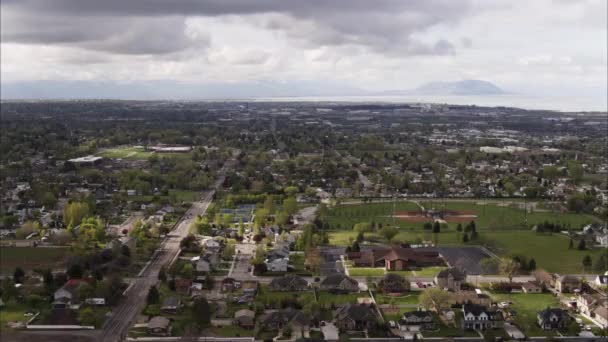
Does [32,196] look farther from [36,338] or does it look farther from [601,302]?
[601,302]

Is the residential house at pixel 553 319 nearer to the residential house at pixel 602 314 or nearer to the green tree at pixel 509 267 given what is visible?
the residential house at pixel 602 314

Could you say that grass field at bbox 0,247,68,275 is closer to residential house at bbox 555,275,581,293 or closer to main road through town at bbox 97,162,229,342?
main road through town at bbox 97,162,229,342

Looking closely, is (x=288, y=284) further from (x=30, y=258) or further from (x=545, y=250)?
(x=545, y=250)

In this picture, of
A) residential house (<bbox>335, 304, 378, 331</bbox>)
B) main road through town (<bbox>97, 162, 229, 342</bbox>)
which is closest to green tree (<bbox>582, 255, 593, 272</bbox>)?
residential house (<bbox>335, 304, 378, 331</bbox>)

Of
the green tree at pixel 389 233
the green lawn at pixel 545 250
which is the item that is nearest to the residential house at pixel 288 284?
the green tree at pixel 389 233

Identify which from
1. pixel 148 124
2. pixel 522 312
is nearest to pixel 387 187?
pixel 522 312
